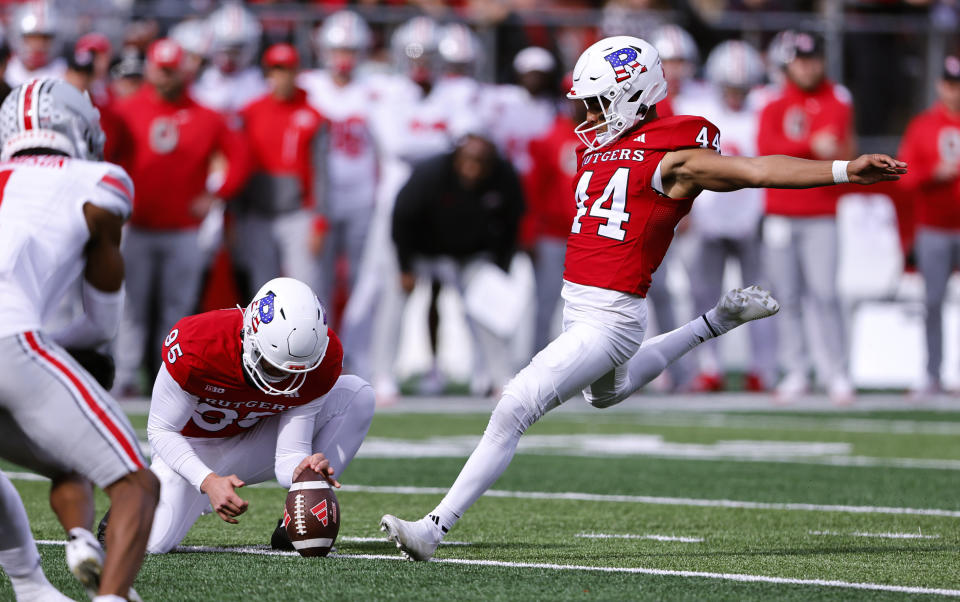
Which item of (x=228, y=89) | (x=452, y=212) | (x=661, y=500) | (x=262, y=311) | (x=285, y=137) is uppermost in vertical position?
(x=228, y=89)

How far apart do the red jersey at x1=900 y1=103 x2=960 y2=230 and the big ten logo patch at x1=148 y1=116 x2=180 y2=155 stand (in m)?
5.01

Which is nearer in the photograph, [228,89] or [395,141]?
[395,141]

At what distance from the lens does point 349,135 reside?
36.9ft

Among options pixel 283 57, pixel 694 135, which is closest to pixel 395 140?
pixel 283 57

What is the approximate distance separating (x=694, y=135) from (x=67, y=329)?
2.09 meters

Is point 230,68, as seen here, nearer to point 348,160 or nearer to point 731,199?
point 348,160

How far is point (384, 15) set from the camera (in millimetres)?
13328

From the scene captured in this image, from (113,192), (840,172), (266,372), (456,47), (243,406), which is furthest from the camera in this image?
(456,47)

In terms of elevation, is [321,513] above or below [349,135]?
below

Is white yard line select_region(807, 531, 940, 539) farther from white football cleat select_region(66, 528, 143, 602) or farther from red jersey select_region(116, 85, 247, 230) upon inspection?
red jersey select_region(116, 85, 247, 230)

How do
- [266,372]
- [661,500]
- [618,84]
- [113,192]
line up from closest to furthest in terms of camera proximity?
[113,192] < [266,372] < [618,84] < [661,500]

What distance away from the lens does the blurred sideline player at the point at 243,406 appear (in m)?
4.79

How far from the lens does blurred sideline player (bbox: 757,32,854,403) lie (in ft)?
35.0

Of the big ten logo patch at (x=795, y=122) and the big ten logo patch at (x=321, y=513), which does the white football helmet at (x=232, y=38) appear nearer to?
the big ten logo patch at (x=795, y=122)
